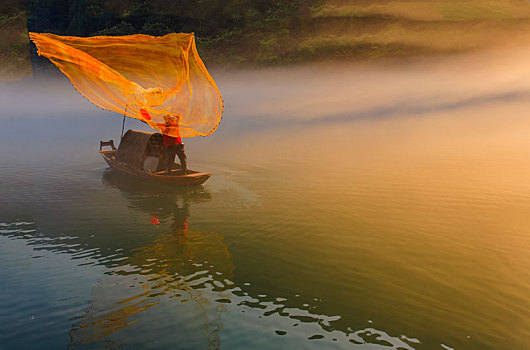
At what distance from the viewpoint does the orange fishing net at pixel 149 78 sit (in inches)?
663

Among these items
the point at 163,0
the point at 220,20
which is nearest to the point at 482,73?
the point at 220,20

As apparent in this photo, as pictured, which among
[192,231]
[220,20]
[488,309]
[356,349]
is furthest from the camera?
[220,20]

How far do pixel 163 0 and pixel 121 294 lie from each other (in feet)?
291

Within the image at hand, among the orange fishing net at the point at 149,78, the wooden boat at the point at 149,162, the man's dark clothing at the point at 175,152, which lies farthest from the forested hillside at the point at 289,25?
the orange fishing net at the point at 149,78

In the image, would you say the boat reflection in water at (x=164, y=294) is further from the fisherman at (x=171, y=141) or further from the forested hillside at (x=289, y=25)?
the forested hillside at (x=289, y=25)

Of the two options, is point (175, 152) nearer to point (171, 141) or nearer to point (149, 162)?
point (171, 141)

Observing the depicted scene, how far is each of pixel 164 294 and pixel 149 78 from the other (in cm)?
1286

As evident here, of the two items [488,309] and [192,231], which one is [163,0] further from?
[488,309]

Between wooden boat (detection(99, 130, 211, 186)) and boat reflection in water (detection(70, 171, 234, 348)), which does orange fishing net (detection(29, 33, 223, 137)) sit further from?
boat reflection in water (detection(70, 171, 234, 348))

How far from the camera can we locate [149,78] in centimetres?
2058

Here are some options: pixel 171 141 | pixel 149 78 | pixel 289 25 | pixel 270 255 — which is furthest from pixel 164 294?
pixel 289 25

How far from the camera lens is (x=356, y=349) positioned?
8.65m

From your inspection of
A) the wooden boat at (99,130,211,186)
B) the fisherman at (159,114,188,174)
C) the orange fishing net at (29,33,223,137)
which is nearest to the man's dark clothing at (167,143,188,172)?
the fisherman at (159,114,188,174)

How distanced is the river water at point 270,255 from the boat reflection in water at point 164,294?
5cm
